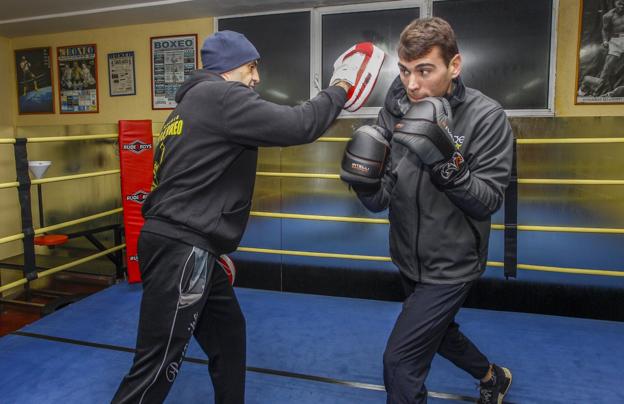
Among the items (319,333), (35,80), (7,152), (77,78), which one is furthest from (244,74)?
(7,152)

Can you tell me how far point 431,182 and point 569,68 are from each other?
2.03 m

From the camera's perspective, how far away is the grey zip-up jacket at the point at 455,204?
4.14 feet

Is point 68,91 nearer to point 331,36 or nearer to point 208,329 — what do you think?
point 331,36

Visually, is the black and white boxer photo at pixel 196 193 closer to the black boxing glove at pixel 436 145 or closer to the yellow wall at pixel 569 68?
the black boxing glove at pixel 436 145

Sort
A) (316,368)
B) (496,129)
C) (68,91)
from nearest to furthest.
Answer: (496,129), (316,368), (68,91)

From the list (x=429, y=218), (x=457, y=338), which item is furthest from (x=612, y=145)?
(x=429, y=218)

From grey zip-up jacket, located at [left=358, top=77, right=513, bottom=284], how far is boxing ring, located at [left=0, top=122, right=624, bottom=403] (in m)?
0.78

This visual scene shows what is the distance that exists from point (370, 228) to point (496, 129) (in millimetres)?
1865

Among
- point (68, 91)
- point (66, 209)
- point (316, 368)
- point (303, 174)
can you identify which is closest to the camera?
point (316, 368)

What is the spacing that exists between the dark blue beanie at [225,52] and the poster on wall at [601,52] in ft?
7.32

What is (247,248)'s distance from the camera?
3166 millimetres

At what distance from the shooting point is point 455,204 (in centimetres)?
122

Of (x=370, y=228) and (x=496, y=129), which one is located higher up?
(x=496, y=129)

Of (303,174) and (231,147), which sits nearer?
(231,147)
